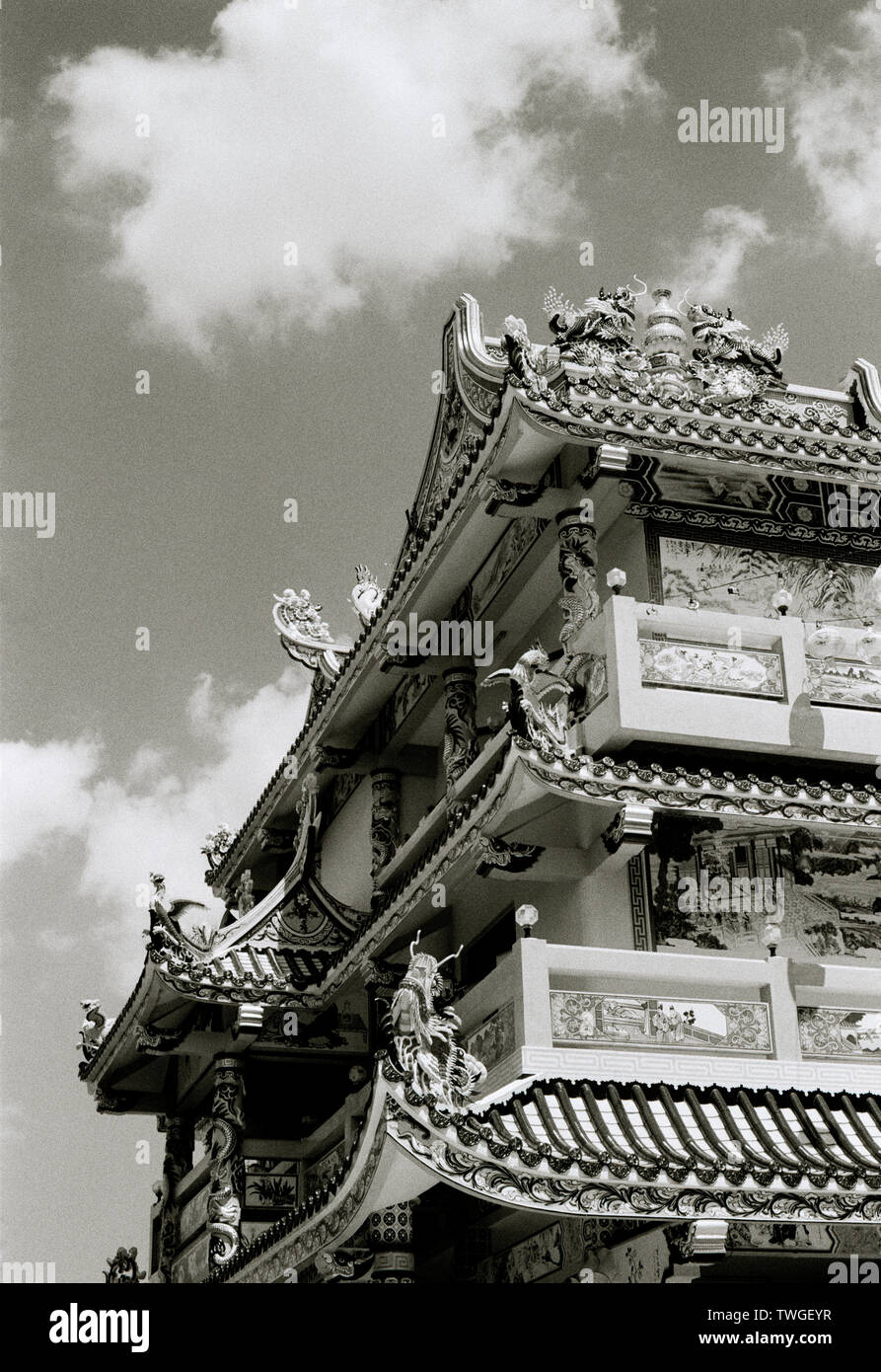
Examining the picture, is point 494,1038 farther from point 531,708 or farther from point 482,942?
point 482,942

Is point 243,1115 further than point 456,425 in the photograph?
Yes

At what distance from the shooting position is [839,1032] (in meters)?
14.0

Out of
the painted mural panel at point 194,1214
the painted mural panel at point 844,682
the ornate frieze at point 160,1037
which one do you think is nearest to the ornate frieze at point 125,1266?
the painted mural panel at point 194,1214

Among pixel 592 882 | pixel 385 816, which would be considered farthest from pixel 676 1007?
pixel 385 816

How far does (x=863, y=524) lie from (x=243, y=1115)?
9.41 metres

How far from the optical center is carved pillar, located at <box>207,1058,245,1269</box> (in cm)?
1836

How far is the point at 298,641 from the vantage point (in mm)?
23344

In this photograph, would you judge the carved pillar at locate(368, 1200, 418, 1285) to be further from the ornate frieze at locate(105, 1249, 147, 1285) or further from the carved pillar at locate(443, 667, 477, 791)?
the ornate frieze at locate(105, 1249, 147, 1285)

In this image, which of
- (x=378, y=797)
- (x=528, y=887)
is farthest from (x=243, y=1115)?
(x=528, y=887)

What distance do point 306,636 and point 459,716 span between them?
577cm

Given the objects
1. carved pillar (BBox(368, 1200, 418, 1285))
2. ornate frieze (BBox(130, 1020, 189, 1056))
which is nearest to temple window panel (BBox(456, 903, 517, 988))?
carved pillar (BBox(368, 1200, 418, 1285))

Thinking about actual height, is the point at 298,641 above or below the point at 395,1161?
above

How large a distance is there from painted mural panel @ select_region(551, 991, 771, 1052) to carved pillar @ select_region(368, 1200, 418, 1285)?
2490mm
